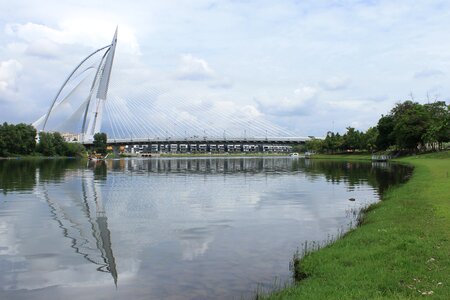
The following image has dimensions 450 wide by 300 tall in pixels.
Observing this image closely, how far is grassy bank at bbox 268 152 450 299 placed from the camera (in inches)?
386

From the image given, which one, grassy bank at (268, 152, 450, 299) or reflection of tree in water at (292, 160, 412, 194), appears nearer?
grassy bank at (268, 152, 450, 299)

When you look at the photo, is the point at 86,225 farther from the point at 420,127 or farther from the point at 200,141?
the point at 200,141

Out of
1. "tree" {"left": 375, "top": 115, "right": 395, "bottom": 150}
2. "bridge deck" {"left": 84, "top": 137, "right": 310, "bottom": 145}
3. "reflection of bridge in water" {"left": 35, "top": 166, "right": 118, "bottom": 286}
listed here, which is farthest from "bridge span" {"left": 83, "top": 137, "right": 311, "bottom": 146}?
"reflection of bridge in water" {"left": 35, "top": 166, "right": 118, "bottom": 286}

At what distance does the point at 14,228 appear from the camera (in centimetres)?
2059

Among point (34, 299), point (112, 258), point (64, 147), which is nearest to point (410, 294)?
point (34, 299)

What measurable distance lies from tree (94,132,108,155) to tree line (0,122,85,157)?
17852 mm

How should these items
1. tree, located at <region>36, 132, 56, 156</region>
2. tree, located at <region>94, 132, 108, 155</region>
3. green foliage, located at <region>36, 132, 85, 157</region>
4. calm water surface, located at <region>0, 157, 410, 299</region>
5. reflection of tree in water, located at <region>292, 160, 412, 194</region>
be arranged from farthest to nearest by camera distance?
tree, located at <region>94, 132, 108, 155</region> < green foliage, located at <region>36, 132, 85, 157</region> < tree, located at <region>36, 132, 56, 156</region> < reflection of tree in water, located at <region>292, 160, 412, 194</region> < calm water surface, located at <region>0, 157, 410, 299</region>

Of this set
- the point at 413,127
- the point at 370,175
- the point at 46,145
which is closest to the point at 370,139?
the point at 413,127

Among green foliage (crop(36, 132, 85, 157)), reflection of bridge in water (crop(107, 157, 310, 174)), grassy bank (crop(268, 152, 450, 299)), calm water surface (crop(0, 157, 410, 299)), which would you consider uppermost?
green foliage (crop(36, 132, 85, 157))

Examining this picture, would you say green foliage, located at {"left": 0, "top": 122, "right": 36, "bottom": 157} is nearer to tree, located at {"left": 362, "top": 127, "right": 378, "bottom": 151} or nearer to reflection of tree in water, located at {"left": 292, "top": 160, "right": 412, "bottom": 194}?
reflection of tree in water, located at {"left": 292, "top": 160, "right": 412, "bottom": 194}

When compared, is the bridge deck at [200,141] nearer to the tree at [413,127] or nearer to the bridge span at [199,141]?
the bridge span at [199,141]

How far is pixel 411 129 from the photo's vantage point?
3686 inches

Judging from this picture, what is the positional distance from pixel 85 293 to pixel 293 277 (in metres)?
5.62

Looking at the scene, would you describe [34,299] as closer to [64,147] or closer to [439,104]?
[439,104]
